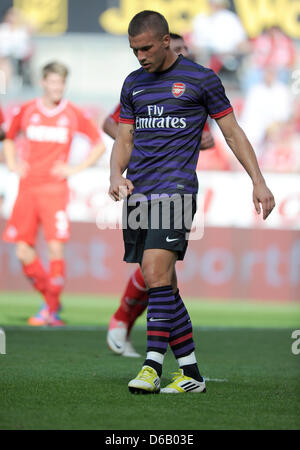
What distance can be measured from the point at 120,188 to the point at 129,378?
1199 millimetres

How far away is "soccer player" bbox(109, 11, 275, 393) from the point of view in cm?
483

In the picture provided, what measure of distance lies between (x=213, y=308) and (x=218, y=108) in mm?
7940

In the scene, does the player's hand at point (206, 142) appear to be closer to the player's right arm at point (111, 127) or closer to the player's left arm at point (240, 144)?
the player's right arm at point (111, 127)

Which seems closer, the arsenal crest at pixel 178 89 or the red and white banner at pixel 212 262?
the arsenal crest at pixel 178 89

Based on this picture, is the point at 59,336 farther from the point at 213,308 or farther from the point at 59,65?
the point at 213,308

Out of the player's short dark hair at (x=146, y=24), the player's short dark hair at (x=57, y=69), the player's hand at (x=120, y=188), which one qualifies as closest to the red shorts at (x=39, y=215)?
the player's short dark hair at (x=57, y=69)

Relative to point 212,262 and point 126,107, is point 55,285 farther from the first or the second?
point 212,262

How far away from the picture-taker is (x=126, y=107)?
5137 millimetres

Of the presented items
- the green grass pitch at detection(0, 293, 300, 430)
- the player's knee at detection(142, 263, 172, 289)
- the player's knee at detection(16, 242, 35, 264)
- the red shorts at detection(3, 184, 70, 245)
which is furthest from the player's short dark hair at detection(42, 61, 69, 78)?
the player's knee at detection(142, 263, 172, 289)

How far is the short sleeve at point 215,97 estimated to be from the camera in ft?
16.2

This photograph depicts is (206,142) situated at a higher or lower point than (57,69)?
lower

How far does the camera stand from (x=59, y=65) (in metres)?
9.57

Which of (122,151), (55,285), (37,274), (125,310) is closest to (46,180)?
(37,274)

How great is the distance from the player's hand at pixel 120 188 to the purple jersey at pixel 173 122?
0.10 meters
